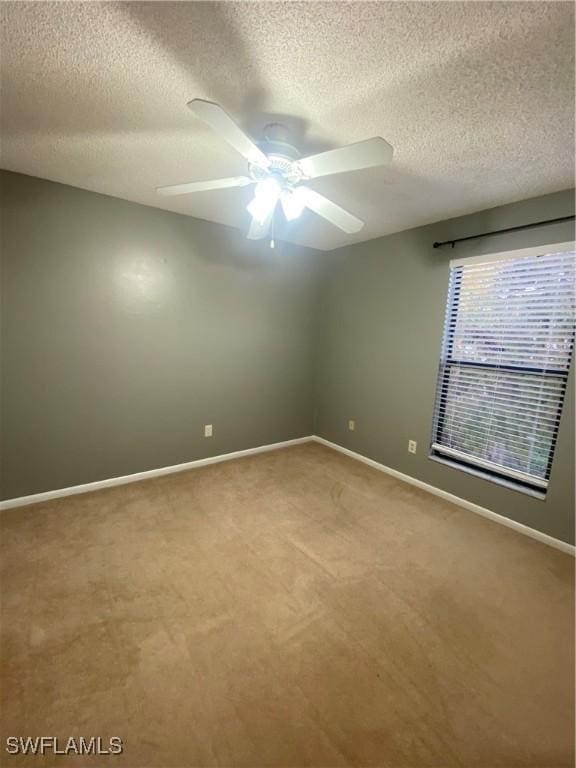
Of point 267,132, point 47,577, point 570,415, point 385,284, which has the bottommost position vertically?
point 47,577

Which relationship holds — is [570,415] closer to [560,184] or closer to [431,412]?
[431,412]

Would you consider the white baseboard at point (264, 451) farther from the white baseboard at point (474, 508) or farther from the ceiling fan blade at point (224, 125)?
the ceiling fan blade at point (224, 125)

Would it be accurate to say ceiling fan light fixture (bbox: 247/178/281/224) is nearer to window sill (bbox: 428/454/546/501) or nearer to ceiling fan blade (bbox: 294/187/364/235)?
ceiling fan blade (bbox: 294/187/364/235)

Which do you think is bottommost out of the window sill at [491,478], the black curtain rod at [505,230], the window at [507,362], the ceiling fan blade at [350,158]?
the window sill at [491,478]

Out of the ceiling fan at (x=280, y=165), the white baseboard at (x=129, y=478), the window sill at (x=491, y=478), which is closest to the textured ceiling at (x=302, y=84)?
the ceiling fan at (x=280, y=165)

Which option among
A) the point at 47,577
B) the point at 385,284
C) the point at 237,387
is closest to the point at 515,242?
the point at 385,284

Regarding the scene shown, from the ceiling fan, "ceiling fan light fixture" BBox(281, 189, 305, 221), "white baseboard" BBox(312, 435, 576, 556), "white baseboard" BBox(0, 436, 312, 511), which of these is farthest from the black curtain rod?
"white baseboard" BBox(0, 436, 312, 511)

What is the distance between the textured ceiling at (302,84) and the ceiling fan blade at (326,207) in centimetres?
27

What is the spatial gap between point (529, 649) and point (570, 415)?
1.39 meters

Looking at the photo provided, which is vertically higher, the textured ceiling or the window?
the textured ceiling

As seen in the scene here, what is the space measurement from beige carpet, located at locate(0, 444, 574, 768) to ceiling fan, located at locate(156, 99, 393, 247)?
200 centimetres

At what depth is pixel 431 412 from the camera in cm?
279

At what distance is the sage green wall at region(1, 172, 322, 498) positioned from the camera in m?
2.22

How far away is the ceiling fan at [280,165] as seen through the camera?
1.07 meters
